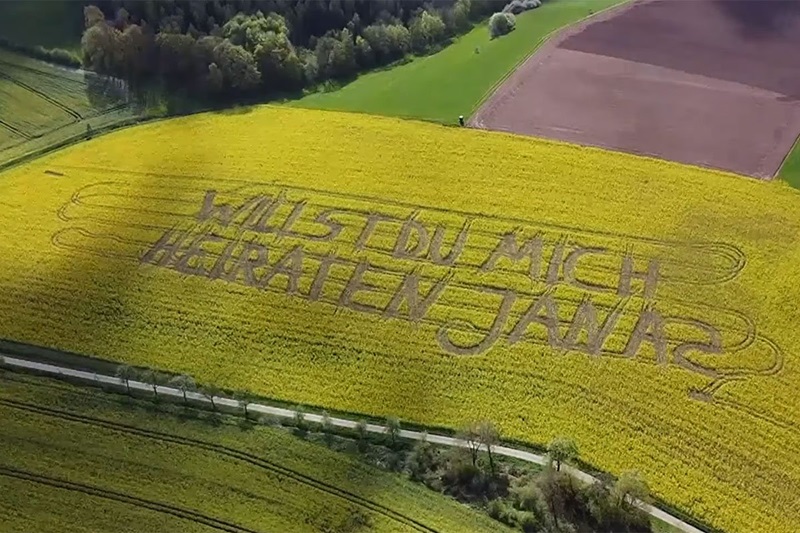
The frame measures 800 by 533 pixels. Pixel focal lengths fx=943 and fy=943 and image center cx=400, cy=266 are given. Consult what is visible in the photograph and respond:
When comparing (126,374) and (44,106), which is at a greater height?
(44,106)

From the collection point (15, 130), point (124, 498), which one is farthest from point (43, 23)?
point (124, 498)

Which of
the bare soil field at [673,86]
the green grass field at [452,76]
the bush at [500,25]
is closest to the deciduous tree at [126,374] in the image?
the green grass field at [452,76]

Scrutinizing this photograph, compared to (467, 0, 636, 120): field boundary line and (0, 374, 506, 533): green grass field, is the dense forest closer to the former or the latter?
(467, 0, 636, 120): field boundary line

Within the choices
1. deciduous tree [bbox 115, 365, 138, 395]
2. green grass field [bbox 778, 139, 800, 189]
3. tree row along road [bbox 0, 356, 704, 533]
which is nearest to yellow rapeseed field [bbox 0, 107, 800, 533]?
tree row along road [bbox 0, 356, 704, 533]

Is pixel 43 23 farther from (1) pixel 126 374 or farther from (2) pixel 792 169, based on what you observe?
(2) pixel 792 169

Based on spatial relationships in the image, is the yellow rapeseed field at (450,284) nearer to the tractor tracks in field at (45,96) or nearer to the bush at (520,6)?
the tractor tracks in field at (45,96)

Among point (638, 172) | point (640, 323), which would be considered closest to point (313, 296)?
point (640, 323)
